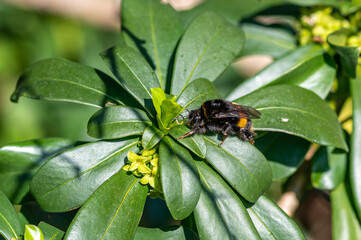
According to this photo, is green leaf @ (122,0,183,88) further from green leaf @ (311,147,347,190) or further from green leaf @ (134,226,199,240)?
green leaf @ (311,147,347,190)

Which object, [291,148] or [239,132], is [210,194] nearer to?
[239,132]

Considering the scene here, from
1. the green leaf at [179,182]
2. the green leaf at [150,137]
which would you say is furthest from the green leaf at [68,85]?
the green leaf at [179,182]

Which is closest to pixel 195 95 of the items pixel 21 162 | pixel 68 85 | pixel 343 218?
pixel 68 85

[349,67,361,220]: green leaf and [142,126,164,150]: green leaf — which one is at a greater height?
[142,126,164,150]: green leaf

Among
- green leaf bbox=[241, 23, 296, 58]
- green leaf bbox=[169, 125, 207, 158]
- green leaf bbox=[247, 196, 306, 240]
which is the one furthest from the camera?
green leaf bbox=[241, 23, 296, 58]

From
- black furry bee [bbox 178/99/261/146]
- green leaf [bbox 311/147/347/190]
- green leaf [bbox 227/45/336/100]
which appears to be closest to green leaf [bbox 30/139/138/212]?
black furry bee [bbox 178/99/261/146]

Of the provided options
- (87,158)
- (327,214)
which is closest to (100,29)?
(327,214)
